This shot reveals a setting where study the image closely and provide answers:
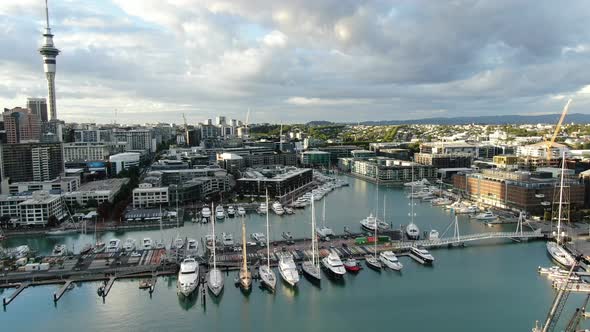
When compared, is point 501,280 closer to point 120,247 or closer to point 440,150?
point 120,247

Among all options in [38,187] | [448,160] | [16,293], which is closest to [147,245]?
[16,293]

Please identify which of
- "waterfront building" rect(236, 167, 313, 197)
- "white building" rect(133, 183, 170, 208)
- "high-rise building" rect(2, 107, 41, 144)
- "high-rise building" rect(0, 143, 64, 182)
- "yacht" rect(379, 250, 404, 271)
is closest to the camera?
"yacht" rect(379, 250, 404, 271)

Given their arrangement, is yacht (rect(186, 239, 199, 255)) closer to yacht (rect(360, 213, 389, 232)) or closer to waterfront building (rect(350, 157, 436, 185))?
yacht (rect(360, 213, 389, 232))

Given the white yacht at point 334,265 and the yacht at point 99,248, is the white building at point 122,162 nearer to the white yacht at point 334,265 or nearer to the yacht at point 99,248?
the yacht at point 99,248

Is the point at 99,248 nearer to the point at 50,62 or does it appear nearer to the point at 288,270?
the point at 288,270

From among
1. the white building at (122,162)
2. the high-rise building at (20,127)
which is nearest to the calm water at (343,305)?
the white building at (122,162)

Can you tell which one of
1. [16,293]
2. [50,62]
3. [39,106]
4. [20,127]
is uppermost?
[50,62]

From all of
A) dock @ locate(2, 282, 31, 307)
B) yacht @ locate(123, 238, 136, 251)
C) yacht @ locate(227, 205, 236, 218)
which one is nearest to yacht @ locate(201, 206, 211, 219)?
yacht @ locate(227, 205, 236, 218)

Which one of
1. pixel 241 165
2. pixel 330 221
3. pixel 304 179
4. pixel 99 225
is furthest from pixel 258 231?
pixel 241 165
